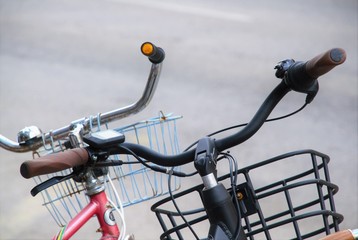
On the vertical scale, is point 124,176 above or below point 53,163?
below

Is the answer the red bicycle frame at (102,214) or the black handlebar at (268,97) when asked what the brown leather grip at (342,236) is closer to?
the black handlebar at (268,97)

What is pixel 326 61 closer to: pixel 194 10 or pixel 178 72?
pixel 178 72

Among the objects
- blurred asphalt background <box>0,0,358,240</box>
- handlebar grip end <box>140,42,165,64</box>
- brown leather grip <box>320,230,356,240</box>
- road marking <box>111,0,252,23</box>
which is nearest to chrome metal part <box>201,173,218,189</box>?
brown leather grip <box>320,230,356,240</box>

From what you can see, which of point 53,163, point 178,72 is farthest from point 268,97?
point 178,72

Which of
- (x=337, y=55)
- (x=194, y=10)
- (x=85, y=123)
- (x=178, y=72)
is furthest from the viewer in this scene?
(x=194, y=10)

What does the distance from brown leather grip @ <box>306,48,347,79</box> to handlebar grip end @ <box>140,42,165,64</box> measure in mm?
391

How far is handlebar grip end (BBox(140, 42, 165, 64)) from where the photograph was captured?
1.28 meters

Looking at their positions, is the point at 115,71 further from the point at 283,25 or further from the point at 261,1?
the point at 261,1

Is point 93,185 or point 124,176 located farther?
point 124,176

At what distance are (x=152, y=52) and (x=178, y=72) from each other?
152 inches

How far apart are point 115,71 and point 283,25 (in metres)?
1.80

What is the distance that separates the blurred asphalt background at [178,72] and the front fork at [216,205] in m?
2.16

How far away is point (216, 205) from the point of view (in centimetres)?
109

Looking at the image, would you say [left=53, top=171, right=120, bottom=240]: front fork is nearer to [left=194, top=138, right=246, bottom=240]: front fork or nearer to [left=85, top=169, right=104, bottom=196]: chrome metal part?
[left=85, top=169, right=104, bottom=196]: chrome metal part
